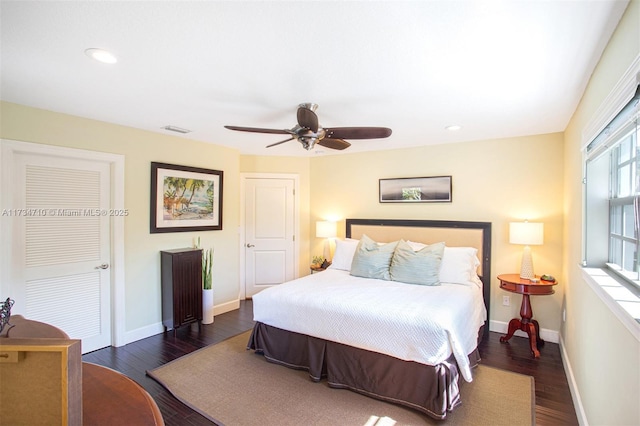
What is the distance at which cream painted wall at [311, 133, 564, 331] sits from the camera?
374 cm

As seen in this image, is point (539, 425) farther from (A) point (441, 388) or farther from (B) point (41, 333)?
(B) point (41, 333)

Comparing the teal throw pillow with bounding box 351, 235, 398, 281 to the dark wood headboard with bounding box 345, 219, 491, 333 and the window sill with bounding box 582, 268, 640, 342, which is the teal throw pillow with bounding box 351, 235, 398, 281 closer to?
the dark wood headboard with bounding box 345, 219, 491, 333

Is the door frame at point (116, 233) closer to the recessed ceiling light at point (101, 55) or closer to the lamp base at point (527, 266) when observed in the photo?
the recessed ceiling light at point (101, 55)

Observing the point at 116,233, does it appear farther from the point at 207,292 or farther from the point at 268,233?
the point at 268,233

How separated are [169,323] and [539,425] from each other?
371 cm

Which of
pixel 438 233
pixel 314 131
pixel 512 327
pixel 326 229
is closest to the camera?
pixel 314 131

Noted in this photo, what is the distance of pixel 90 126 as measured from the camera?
11.0 feet

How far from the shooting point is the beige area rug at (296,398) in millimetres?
2324

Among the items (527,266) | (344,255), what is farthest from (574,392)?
(344,255)

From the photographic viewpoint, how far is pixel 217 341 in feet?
12.2

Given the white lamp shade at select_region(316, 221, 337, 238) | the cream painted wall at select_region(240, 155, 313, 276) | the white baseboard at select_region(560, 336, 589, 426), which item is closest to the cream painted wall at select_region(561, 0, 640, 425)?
the white baseboard at select_region(560, 336, 589, 426)

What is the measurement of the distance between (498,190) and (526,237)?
2.48ft

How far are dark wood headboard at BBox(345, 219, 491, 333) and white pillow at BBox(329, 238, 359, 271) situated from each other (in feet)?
1.56

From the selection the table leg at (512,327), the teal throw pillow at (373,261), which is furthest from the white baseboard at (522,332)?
the teal throw pillow at (373,261)
